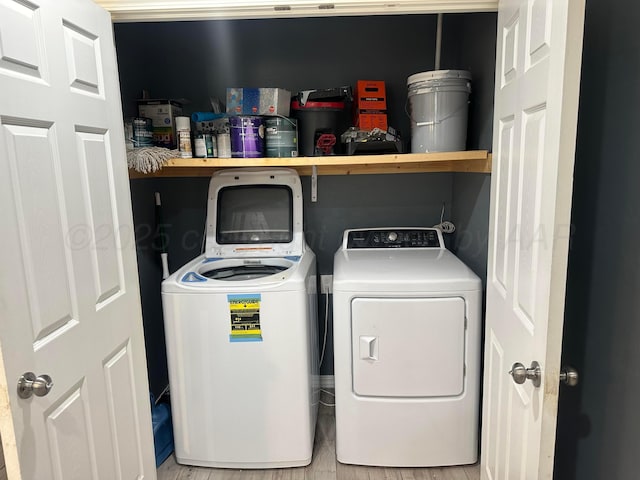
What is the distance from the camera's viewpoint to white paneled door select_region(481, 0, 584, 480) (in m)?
0.86

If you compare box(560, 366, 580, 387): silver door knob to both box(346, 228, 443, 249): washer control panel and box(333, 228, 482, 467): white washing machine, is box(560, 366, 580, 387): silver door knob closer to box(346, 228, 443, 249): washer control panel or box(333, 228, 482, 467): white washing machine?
box(333, 228, 482, 467): white washing machine

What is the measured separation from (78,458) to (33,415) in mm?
271

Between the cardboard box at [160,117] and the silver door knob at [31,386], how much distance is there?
1387 millimetres

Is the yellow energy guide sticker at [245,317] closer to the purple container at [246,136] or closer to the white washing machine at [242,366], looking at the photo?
the white washing machine at [242,366]

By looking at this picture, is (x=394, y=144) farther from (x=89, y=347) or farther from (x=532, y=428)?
(x=89, y=347)

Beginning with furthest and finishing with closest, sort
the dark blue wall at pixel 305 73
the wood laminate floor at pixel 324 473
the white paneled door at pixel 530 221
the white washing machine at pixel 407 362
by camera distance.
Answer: the dark blue wall at pixel 305 73 → the wood laminate floor at pixel 324 473 → the white washing machine at pixel 407 362 → the white paneled door at pixel 530 221

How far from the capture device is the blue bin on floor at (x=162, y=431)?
2.07 meters

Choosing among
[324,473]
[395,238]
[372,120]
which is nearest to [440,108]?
[372,120]

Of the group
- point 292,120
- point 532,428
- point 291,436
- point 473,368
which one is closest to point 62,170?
point 292,120

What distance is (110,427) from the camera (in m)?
1.36

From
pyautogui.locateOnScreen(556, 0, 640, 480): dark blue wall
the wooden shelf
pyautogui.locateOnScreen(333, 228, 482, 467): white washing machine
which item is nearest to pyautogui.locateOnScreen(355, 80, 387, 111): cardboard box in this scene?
the wooden shelf

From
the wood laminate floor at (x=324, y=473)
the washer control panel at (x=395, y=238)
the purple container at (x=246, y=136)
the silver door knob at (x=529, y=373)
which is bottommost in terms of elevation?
the wood laminate floor at (x=324, y=473)

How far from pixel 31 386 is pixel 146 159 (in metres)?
1.16

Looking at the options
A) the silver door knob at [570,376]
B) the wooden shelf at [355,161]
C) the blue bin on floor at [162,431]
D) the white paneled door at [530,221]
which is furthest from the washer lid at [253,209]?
the silver door knob at [570,376]
